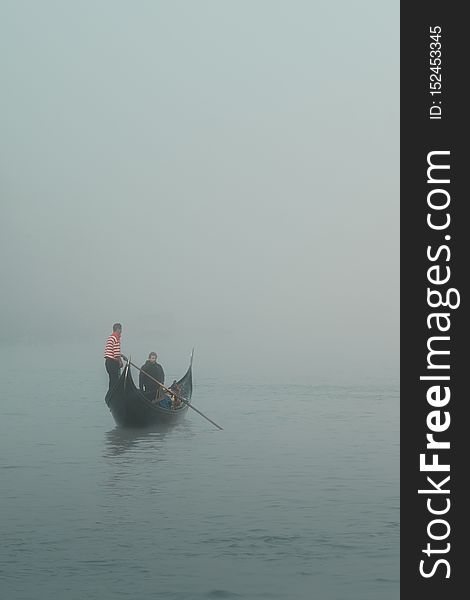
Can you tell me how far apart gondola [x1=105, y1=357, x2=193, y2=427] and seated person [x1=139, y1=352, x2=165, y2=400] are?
1.05 ft

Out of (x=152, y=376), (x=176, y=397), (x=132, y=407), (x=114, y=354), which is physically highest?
(x=114, y=354)

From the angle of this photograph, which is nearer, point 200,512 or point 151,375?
point 200,512

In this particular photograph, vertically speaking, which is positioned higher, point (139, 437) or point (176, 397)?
point (176, 397)

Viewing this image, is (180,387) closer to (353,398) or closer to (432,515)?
(353,398)

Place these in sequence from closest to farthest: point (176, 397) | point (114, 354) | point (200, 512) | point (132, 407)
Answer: point (200, 512)
point (132, 407)
point (114, 354)
point (176, 397)

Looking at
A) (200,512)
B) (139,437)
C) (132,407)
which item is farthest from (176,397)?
(200,512)

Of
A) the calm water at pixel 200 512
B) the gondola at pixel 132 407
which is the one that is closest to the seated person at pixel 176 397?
the gondola at pixel 132 407

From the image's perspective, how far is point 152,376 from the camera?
880 inches

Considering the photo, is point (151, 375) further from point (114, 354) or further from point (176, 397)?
point (114, 354)

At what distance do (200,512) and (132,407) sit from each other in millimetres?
8770

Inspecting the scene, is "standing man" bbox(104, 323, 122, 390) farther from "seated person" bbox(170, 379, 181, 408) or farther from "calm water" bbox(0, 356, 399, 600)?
"seated person" bbox(170, 379, 181, 408)

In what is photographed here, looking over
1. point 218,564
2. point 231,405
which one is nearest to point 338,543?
point 218,564

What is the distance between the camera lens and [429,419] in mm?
5773

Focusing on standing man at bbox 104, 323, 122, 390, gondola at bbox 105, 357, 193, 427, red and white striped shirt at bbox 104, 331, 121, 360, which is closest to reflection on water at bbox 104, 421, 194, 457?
gondola at bbox 105, 357, 193, 427
